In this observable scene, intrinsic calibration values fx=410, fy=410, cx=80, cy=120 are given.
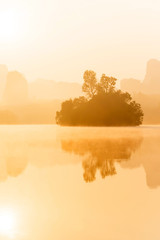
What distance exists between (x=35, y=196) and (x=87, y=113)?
76619mm

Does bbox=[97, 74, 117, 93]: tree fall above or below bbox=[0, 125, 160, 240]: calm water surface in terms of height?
above

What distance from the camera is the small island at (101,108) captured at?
284ft

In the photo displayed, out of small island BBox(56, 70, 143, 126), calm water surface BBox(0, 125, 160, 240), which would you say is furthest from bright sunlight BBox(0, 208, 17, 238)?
small island BBox(56, 70, 143, 126)

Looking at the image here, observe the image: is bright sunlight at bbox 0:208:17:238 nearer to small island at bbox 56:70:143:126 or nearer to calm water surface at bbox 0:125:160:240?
calm water surface at bbox 0:125:160:240

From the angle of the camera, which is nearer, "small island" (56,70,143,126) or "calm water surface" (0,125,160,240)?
"calm water surface" (0,125,160,240)

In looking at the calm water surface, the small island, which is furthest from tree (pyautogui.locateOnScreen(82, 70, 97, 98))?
the calm water surface

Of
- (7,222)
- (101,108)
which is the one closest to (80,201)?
(7,222)

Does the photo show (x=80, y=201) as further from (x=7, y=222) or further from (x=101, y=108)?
(x=101, y=108)

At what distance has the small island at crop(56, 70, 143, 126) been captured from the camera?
86431mm

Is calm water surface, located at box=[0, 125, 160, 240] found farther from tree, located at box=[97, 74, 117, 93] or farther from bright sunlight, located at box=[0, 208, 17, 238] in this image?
tree, located at box=[97, 74, 117, 93]

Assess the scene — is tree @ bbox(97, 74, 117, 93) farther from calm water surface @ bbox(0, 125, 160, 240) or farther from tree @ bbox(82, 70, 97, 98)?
calm water surface @ bbox(0, 125, 160, 240)

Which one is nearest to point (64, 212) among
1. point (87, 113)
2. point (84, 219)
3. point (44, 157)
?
point (84, 219)

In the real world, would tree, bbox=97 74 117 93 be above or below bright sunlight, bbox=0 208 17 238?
above

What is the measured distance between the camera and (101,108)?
284ft
